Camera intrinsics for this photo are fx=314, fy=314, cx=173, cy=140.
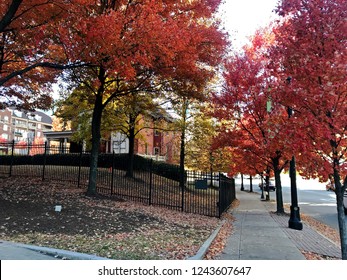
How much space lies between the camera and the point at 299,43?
24.0 ft

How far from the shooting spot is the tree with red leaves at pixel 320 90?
20.3 feet

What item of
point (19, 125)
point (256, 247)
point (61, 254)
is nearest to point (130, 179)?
point (256, 247)

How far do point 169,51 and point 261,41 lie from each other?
30.5ft

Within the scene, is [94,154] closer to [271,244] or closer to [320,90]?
[271,244]

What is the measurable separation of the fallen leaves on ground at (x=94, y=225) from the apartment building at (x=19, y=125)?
81964 mm

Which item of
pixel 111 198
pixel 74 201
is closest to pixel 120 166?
pixel 111 198

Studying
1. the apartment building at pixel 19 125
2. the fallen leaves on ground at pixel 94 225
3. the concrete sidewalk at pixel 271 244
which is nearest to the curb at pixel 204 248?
the fallen leaves on ground at pixel 94 225

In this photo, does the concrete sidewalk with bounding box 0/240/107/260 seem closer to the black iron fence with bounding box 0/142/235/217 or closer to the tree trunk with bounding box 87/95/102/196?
the tree trunk with bounding box 87/95/102/196

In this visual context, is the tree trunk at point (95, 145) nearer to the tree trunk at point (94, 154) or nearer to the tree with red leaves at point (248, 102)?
the tree trunk at point (94, 154)

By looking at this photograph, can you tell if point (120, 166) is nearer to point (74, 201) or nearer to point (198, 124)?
point (198, 124)

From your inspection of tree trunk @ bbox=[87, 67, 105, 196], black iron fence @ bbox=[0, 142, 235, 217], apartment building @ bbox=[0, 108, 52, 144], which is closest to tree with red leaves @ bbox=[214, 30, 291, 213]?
black iron fence @ bbox=[0, 142, 235, 217]

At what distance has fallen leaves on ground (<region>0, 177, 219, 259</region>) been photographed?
6.50 m

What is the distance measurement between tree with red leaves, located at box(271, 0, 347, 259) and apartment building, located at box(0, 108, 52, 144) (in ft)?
290

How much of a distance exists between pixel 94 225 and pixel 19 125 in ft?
345
